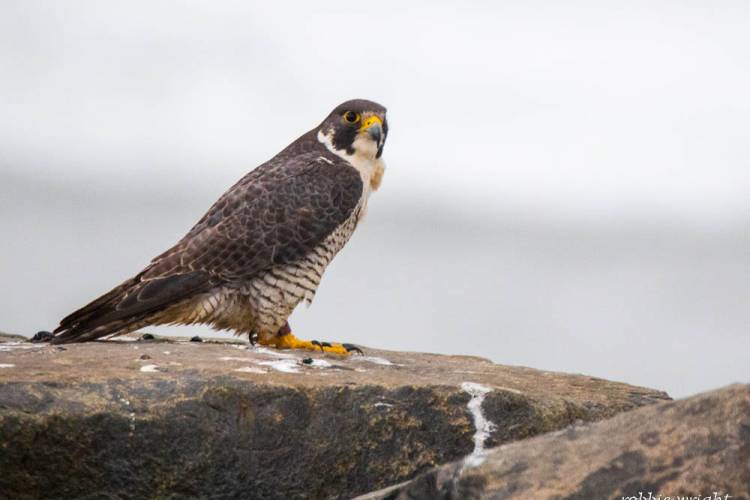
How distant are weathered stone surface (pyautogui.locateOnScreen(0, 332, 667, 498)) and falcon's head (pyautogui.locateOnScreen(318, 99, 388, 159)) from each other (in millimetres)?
2507

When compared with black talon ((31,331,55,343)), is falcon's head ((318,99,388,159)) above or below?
above

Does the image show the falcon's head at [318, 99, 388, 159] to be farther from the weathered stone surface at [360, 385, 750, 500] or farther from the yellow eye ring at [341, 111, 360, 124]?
the weathered stone surface at [360, 385, 750, 500]

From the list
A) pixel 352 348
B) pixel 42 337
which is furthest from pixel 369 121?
pixel 42 337

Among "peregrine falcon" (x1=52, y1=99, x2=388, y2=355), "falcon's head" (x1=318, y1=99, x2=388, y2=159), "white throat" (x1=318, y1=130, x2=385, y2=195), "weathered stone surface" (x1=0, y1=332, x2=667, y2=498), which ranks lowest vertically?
"weathered stone surface" (x1=0, y1=332, x2=667, y2=498)

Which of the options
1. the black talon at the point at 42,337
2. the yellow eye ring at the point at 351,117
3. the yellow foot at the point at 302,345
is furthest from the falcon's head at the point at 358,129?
the black talon at the point at 42,337

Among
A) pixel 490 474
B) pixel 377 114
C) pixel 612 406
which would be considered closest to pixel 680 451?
pixel 490 474

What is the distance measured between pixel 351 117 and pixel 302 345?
5.86 ft

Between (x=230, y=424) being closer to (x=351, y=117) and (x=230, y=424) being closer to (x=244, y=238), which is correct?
(x=244, y=238)

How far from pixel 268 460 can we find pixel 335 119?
3606mm

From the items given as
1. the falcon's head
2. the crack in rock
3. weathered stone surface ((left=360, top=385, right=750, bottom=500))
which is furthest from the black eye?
weathered stone surface ((left=360, top=385, right=750, bottom=500))

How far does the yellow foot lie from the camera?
7653 mm

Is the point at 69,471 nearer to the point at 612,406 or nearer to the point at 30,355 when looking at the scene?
the point at 30,355

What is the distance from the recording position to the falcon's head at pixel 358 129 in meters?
8.48

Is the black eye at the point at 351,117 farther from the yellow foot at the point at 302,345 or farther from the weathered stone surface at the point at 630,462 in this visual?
the weathered stone surface at the point at 630,462
